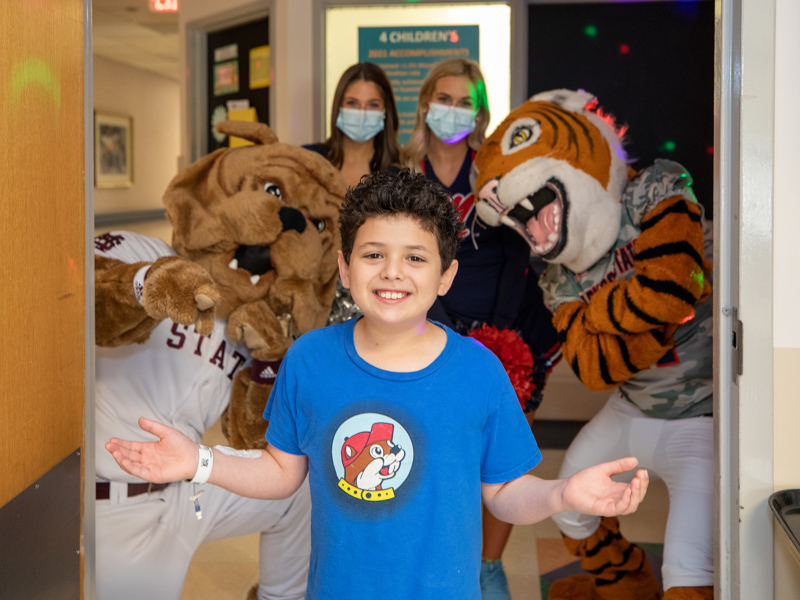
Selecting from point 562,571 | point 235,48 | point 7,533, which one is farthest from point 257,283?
point 235,48

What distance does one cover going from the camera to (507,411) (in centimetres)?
136

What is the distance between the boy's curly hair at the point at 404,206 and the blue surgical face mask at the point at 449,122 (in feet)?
4.47

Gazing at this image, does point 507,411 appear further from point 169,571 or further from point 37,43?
point 169,571

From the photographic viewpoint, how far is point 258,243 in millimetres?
2143

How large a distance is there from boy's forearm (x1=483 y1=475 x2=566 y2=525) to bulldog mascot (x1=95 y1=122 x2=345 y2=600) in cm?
90

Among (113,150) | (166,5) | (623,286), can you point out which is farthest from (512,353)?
(113,150)

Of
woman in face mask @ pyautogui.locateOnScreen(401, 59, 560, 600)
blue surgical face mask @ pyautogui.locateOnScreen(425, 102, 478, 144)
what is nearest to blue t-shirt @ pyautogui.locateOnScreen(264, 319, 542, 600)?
woman in face mask @ pyautogui.locateOnScreen(401, 59, 560, 600)

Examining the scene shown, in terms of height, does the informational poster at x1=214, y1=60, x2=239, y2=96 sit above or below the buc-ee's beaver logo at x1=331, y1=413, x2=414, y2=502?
above

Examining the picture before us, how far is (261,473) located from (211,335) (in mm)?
864

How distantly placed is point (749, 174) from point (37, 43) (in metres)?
1.25

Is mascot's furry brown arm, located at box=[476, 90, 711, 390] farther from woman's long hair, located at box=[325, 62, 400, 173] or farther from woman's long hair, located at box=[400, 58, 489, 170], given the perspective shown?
woman's long hair, located at box=[325, 62, 400, 173]

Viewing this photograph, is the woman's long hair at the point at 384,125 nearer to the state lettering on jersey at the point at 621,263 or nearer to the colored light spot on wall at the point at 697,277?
the state lettering on jersey at the point at 621,263

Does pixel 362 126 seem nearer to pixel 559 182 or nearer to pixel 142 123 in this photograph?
pixel 559 182

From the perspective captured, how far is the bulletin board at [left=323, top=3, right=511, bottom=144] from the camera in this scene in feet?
14.3
